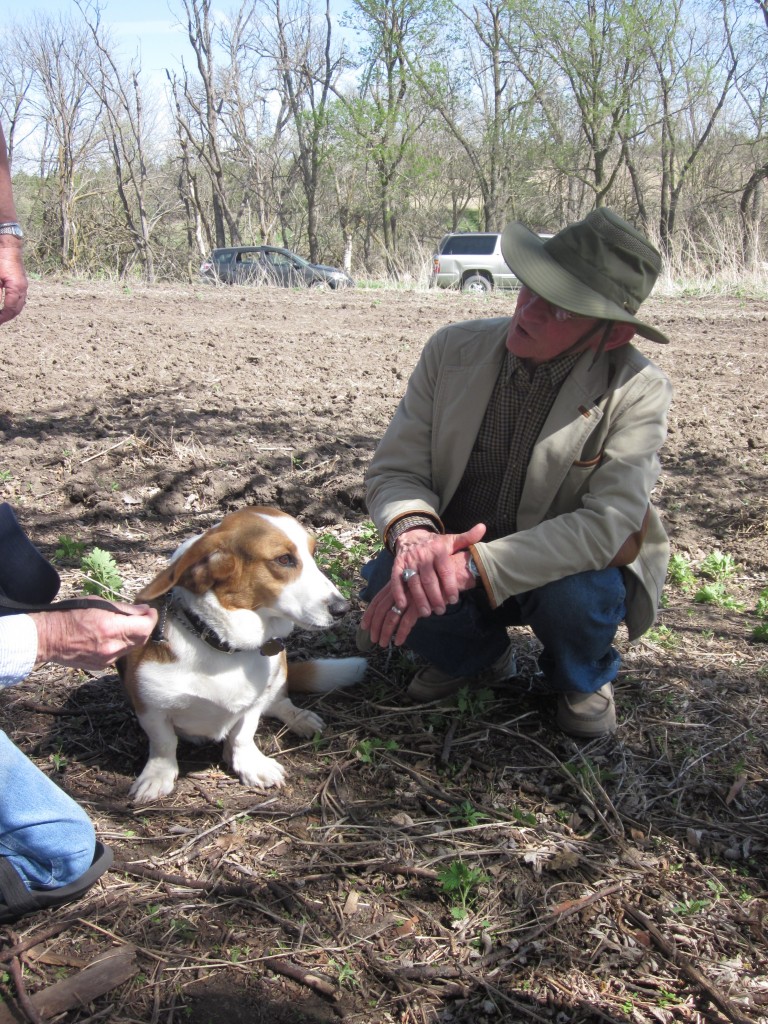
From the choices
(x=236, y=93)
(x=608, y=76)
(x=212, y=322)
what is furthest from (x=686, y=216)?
(x=212, y=322)

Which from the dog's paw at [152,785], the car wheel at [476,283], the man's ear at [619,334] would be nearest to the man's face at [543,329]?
the man's ear at [619,334]

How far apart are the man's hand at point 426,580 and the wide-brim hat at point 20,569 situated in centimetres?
92

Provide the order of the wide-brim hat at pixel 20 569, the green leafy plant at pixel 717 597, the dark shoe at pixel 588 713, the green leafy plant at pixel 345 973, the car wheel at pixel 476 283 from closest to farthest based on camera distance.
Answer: the green leafy plant at pixel 345 973 < the wide-brim hat at pixel 20 569 < the dark shoe at pixel 588 713 < the green leafy plant at pixel 717 597 < the car wheel at pixel 476 283

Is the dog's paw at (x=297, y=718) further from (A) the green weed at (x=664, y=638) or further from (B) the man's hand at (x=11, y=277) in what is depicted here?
(B) the man's hand at (x=11, y=277)

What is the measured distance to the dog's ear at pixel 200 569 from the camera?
228 centimetres

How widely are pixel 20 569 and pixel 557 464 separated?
156 cm

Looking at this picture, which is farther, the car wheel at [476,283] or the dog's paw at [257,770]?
the car wheel at [476,283]

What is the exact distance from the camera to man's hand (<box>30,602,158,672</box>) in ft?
6.09

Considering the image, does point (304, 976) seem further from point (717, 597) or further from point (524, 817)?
point (717, 597)

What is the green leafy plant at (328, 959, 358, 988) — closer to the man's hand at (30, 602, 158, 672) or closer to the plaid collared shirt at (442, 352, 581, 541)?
the man's hand at (30, 602, 158, 672)

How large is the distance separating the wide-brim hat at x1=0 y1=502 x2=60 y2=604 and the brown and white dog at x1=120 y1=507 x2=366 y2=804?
11.5 inches

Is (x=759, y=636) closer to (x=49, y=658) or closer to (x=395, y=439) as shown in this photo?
(x=395, y=439)

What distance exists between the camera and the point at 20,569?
6.67 ft

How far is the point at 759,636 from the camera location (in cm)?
336
